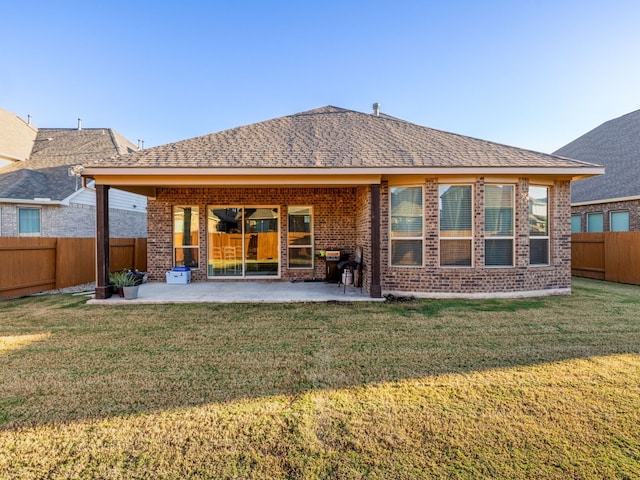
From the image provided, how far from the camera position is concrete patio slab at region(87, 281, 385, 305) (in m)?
7.46

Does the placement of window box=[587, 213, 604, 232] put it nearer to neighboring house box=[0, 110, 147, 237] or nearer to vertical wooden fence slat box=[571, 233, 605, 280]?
vertical wooden fence slat box=[571, 233, 605, 280]

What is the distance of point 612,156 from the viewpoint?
602 inches

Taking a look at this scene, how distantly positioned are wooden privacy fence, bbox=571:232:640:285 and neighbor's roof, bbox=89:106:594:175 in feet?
15.3

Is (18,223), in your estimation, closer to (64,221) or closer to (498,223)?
(64,221)

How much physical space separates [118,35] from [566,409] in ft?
57.1

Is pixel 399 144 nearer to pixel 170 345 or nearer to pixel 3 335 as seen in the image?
pixel 170 345

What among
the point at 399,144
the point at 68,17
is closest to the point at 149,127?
the point at 68,17

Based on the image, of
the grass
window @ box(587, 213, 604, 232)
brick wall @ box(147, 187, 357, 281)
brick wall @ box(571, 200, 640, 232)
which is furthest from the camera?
window @ box(587, 213, 604, 232)

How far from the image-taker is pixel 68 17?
11469 mm

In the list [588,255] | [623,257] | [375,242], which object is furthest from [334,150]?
[588,255]

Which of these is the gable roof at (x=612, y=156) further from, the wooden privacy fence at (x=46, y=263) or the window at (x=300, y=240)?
the wooden privacy fence at (x=46, y=263)

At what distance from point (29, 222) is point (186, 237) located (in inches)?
314

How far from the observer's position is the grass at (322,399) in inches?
88.9

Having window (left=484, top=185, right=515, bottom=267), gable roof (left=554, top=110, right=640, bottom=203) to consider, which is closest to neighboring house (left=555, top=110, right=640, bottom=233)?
gable roof (left=554, top=110, right=640, bottom=203)
